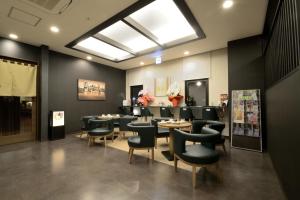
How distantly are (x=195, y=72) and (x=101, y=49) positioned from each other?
3.97m

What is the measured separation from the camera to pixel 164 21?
13.2 ft

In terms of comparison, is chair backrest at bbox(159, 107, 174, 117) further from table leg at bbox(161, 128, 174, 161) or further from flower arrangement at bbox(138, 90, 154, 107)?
table leg at bbox(161, 128, 174, 161)

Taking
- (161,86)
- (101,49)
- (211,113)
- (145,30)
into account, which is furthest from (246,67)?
(101,49)

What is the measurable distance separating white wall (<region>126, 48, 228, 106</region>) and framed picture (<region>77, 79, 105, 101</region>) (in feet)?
6.55

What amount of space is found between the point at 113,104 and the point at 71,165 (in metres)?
5.15

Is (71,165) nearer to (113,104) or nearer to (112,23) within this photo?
(112,23)

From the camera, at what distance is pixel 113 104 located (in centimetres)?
819

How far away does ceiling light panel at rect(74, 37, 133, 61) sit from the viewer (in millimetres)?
5411

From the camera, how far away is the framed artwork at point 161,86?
722cm

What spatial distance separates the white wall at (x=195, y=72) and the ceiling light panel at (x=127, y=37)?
1.80 meters

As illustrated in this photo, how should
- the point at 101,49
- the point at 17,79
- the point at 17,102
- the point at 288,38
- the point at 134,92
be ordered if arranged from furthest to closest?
the point at 134,92
the point at 101,49
the point at 17,102
the point at 17,79
the point at 288,38

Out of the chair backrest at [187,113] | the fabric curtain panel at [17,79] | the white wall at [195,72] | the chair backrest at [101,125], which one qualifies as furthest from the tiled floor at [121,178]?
the white wall at [195,72]

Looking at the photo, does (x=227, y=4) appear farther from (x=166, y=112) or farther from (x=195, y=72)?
(x=166, y=112)

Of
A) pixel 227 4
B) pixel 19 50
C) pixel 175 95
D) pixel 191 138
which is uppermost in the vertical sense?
pixel 227 4
